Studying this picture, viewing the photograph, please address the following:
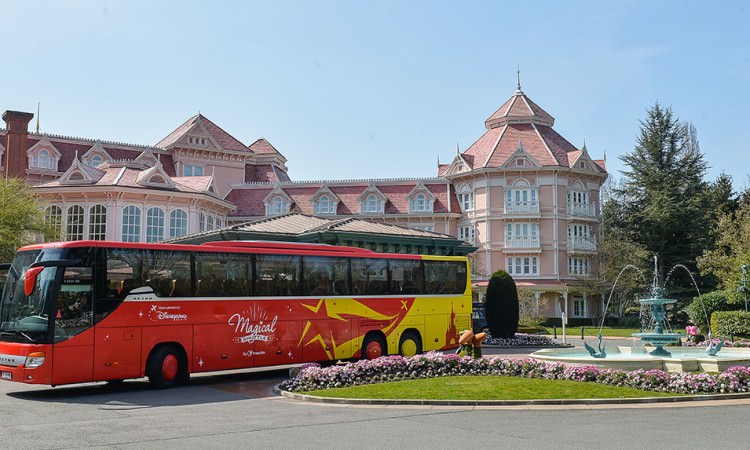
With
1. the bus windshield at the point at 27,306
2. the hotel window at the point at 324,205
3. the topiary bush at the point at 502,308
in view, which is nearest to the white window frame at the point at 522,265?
the hotel window at the point at 324,205

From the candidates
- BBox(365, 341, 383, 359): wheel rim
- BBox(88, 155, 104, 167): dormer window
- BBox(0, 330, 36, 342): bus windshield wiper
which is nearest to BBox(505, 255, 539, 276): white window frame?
BBox(88, 155, 104, 167): dormer window

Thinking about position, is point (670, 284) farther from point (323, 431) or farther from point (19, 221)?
point (323, 431)

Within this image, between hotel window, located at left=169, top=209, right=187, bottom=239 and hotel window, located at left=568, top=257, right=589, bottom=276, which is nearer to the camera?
hotel window, located at left=169, top=209, right=187, bottom=239

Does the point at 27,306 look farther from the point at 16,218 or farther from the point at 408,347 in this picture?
the point at 16,218

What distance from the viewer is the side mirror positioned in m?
15.8

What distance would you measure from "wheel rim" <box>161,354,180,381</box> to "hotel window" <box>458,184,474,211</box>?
1887 inches

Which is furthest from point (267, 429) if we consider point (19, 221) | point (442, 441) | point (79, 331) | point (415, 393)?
point (19, 221)

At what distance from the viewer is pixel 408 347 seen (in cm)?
2441

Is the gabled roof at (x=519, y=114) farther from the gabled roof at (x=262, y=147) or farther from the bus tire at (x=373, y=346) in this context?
the bus tire at (x=373, y=346)

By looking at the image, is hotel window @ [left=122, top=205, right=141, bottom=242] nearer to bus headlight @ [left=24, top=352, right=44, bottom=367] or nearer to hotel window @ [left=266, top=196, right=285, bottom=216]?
hotel window @ [left=266, top=196, right=285, bottom=216]

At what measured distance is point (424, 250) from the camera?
121 ft

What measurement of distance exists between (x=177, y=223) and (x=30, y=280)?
29.4m

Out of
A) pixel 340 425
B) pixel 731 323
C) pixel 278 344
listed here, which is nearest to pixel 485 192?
pixel 731 323

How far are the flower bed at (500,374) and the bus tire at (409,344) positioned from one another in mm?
5365
